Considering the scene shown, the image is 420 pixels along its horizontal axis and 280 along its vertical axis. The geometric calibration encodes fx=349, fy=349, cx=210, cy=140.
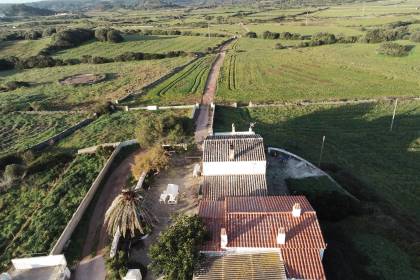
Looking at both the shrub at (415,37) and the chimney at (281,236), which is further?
the shrub at (415,37)

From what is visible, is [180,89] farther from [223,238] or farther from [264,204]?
[223,238]

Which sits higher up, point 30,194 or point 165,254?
point 165,254

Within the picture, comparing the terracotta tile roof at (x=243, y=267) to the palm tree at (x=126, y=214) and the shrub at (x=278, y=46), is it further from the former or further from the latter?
the shrub at (x=278, y=46)

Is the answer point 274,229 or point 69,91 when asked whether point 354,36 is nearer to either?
point 69,91

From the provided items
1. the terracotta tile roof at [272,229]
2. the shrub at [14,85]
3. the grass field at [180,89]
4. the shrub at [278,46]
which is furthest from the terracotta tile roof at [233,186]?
the shrub at [278,46]

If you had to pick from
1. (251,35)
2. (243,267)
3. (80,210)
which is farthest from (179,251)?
(251,35)

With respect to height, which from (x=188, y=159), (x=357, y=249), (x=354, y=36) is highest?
(x=354, y=36)

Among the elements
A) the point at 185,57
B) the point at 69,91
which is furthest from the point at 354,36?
the point at 69,91
